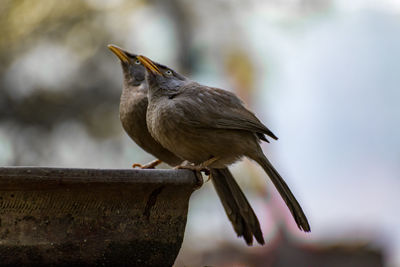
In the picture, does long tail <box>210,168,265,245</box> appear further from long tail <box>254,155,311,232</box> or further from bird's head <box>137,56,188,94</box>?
bird's head <box>137,56,188,94</box>

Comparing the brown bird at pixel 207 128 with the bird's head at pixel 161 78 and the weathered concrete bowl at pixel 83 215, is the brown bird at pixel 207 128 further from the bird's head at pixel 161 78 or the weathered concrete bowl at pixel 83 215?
the weathered concrete bowl at pixel 83 215

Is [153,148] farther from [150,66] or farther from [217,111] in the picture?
[217,111]

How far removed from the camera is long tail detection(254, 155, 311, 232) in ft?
10.9

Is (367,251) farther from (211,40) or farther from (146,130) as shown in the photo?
(146,130)

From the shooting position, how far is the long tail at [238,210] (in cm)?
364

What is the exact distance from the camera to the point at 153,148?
4055 mm

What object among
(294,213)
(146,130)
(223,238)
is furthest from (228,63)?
(294,213)

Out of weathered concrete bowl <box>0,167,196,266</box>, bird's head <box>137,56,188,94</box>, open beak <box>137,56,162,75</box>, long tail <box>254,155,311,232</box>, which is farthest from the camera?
open beak <box>137,56,162,75</box>

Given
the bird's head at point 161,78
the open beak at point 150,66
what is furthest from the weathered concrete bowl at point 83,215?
the open beak at point 150,66

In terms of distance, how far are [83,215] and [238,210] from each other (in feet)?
4.81

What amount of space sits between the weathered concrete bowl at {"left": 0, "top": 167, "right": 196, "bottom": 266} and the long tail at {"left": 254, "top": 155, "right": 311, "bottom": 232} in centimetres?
93

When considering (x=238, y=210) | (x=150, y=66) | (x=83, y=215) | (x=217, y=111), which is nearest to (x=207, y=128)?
(x=217, y=111)

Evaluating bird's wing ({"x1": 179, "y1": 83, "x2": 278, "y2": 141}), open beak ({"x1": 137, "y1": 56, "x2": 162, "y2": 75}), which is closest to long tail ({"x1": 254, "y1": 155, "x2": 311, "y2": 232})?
bird's wing ({"x1": 179, "y1": 83, "x2": 278, "y2": 141})

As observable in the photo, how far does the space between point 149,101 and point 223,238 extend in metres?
4.58
